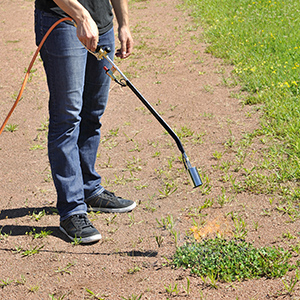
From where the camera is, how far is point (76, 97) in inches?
95.7

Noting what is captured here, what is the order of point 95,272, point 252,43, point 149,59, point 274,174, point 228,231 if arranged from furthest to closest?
point 149,59
point 252,43
point 274,174
point 228,231
point 95,272

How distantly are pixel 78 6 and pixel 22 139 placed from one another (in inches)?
99.3

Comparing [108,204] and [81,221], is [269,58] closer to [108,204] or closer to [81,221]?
[108,204]

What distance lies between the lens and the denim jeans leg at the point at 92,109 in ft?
8.89

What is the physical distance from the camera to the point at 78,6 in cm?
219

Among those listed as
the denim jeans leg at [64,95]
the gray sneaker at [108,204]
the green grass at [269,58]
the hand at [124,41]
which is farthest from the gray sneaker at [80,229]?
the green grass at [269,58]

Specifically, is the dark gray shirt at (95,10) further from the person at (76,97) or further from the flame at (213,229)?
the flame at (213,229)

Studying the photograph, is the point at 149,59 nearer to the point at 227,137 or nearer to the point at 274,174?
the point at 227,137

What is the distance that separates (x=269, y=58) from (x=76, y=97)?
3836 millimetres

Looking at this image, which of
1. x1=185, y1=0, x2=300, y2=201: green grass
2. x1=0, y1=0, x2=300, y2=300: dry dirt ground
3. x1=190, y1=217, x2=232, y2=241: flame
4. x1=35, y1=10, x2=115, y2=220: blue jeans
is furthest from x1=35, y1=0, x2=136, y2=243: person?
x1=185, y1=0, x2=300, y2=201: green grass

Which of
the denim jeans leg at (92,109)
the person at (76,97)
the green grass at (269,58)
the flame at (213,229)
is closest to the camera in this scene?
the person at (76,97)

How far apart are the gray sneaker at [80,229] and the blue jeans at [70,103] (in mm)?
40

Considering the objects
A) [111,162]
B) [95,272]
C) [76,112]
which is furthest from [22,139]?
[95,272]

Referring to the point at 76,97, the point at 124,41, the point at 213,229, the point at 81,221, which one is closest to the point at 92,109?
the point at 76,97
